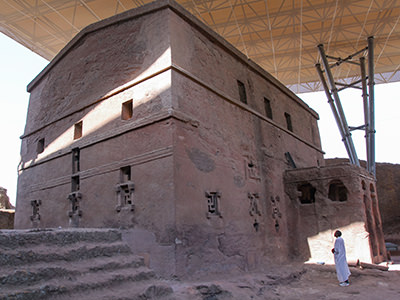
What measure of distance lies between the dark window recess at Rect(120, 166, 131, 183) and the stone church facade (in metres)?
0.03

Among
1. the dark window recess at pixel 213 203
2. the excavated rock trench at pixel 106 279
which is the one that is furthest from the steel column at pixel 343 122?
the dark window recess at pixel 213 203

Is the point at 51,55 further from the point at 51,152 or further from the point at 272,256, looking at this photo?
the point at 272,256

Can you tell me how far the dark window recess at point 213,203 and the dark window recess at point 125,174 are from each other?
6.36 feet

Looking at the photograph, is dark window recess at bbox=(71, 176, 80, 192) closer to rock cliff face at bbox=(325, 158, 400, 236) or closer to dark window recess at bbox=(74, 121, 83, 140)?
dark window recess at bbox=(74, 121, 83, 140)

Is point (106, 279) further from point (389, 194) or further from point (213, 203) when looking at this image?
point (389, 194)

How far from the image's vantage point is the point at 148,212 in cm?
739

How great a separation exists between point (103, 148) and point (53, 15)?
11.5 m

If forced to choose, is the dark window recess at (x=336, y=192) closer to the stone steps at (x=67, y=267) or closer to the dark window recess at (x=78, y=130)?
the stone steps at (x=67, y=267)

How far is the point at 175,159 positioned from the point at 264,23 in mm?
13986

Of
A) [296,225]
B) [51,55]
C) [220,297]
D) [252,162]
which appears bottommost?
Result: [220,297]

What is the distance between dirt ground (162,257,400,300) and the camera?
649cm

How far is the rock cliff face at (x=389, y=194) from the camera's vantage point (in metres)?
23.3

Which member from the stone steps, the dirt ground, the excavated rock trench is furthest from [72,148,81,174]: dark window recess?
the dirt ground

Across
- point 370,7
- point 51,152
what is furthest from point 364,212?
point 370,7
